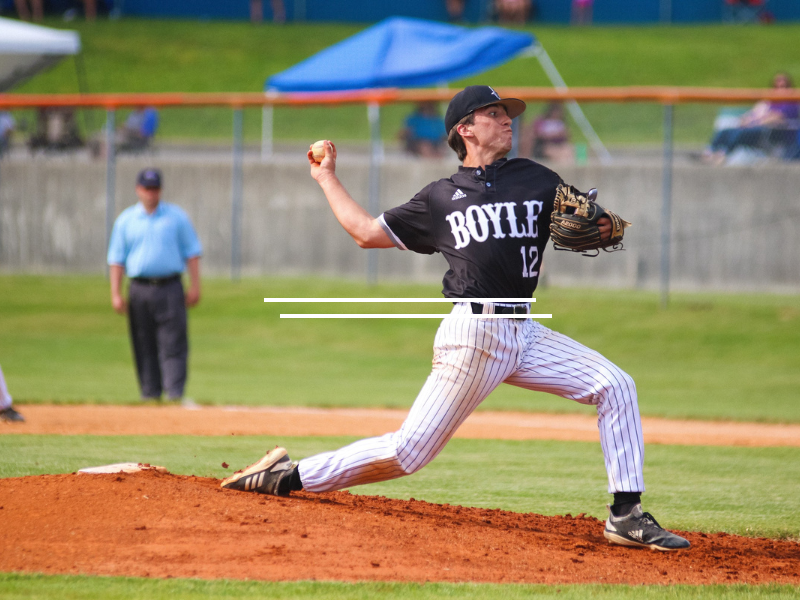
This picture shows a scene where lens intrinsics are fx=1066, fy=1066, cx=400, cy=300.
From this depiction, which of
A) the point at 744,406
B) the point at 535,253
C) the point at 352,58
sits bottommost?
the point at 744,406

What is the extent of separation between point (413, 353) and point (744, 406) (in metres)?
4.65

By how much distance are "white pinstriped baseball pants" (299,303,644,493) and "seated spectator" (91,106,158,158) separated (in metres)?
13.3

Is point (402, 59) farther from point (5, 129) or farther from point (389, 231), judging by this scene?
point (389, 231)

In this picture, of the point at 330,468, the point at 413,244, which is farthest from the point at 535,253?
the point at 330,468

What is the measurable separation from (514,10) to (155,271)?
28108 millimetres

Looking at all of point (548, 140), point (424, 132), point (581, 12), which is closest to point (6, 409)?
point (548, 140)

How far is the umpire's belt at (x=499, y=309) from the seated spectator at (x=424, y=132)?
485 inches

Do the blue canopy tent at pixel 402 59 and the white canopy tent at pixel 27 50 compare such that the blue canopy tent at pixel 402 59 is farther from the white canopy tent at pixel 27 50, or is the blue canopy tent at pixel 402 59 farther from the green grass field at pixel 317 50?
the green grass field at pixel 317 50

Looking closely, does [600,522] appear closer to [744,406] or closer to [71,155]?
[744,406]

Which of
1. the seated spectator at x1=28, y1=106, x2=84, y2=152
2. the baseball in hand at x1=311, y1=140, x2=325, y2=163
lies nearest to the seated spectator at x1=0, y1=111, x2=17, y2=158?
the seated spectator at x1=28, y1=106, x2=84, y2=152

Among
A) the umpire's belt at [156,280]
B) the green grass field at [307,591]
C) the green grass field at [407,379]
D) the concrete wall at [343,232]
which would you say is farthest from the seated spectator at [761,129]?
the green grass field at [307,591]

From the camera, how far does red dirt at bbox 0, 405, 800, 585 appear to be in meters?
4.22

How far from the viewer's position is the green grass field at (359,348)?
443 inches

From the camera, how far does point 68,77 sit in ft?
109
